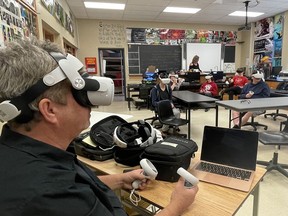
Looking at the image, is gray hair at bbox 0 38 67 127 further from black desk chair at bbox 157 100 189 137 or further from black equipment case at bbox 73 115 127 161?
black desk chair at bbox 157 100 189 137

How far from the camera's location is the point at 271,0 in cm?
569

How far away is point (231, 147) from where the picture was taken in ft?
4.27

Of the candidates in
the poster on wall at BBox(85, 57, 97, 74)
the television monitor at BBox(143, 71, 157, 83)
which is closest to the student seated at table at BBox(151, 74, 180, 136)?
the television monitor at BBox(143, 71, 157, 83)

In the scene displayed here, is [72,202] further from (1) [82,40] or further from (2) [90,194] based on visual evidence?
(1) [82,40]

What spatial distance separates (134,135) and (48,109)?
2.81ft

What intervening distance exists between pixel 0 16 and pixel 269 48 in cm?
807

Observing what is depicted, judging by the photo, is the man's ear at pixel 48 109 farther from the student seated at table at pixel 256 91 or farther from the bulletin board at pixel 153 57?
the bulletin board at pixel 153 57

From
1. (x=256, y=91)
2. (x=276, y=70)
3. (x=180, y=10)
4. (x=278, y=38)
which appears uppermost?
(x=180, y=10)

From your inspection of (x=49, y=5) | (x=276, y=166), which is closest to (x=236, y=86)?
(x=276, y=166)

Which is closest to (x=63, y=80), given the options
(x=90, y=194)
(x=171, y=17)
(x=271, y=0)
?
(x=90, y=194)

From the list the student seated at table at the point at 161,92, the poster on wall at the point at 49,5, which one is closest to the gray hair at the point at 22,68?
the poster on wall at the point at 49,5

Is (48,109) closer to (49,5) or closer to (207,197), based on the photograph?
(207,197)

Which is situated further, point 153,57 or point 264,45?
point 153,57

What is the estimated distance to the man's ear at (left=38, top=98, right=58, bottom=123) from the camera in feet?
2.01
